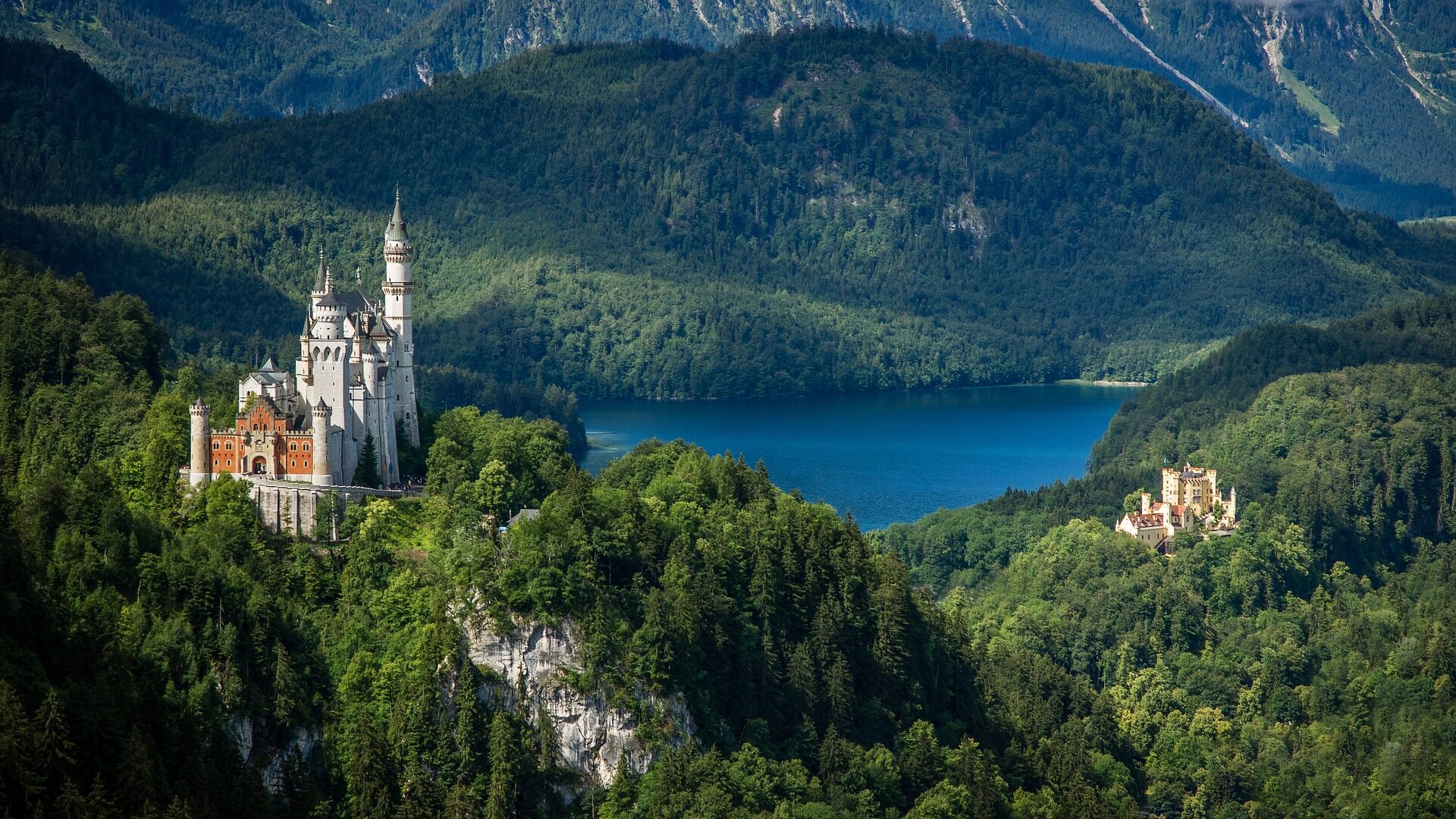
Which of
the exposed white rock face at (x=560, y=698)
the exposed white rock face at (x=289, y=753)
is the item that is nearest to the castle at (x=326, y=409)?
the exposed white rock face at (x=560, y=698)

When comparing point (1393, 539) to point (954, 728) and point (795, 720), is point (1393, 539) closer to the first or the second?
point (954, 728)

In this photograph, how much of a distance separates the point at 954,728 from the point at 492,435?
20.2 meters

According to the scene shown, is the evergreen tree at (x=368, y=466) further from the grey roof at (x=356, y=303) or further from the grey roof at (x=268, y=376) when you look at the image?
the grey roof at (x=356, y=303)

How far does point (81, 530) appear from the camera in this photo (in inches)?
2776

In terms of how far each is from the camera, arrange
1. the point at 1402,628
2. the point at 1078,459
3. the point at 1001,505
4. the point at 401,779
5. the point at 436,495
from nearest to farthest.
→ the point at 401,779
the point at 436,495
the point at 1402,628
the point at 1001,505
the point at 1078,459

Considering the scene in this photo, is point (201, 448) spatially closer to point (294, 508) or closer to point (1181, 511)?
point (294, 508)

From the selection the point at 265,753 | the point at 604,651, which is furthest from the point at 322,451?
the point at 604,651

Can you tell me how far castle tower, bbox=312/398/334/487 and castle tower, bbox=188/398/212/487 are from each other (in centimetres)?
360

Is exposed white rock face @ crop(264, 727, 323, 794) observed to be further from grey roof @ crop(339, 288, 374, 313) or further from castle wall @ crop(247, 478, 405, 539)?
grey roof @ crop(339, 288, 374, 313)

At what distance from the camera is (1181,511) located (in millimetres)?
121062

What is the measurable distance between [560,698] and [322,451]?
12142mm

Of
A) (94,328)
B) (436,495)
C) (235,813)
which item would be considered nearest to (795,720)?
(436,495)

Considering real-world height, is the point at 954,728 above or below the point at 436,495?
below

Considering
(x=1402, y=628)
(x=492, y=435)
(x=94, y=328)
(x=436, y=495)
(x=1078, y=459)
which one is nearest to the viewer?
(x=436, y=495)
